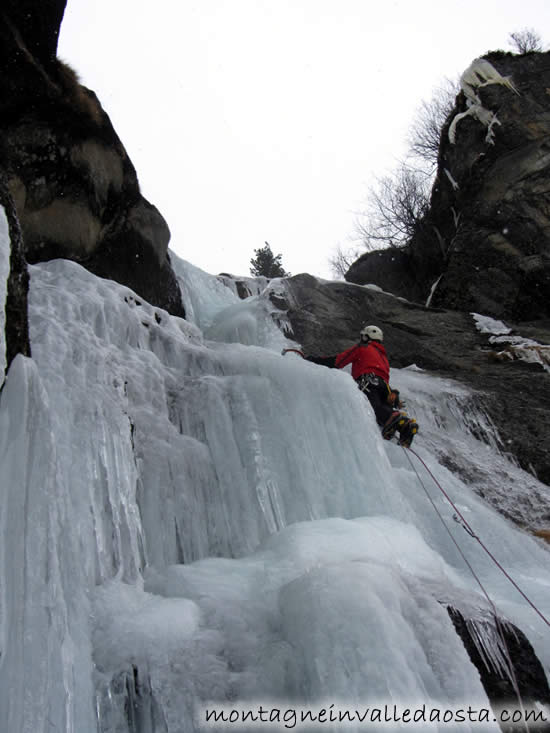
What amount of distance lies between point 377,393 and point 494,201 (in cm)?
677

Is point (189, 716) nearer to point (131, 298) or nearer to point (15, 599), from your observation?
point (15, 599)

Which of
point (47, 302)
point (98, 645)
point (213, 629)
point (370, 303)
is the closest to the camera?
point (98, 645)

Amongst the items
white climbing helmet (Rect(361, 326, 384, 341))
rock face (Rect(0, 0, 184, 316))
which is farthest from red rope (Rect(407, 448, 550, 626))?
rock face (Rect(0, 0, 184, 316))

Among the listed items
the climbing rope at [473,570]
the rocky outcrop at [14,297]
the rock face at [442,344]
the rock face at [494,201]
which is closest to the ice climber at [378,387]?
the climbing rope at [473,570]

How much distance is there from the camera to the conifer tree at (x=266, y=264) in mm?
19172

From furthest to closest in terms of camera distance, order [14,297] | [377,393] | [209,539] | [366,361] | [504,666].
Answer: [366,361]
[377,393]
[209,539]
[14,297]
[504,666]

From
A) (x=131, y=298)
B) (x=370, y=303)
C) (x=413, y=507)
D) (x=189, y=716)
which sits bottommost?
(x=189, y=716)

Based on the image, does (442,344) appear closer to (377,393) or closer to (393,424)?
(377,393)

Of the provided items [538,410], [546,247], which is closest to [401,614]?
[538,410]

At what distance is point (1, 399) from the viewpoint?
221cm

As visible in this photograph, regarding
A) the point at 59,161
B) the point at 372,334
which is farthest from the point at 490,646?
the point at 59,161

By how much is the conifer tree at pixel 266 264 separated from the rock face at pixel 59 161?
482 inches

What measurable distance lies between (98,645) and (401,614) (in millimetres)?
1119

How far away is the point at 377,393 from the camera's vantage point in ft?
17.8
